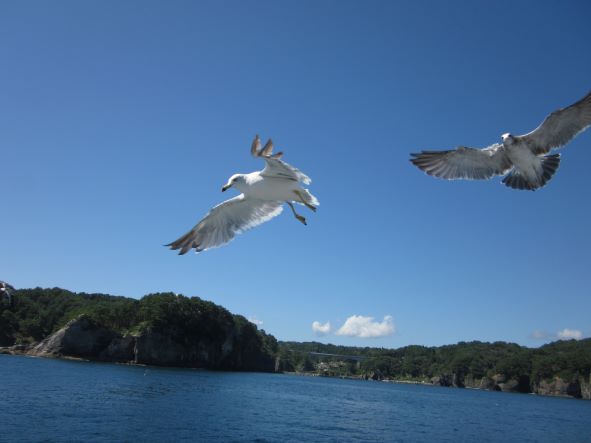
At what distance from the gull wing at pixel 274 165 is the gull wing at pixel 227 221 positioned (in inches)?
72.1

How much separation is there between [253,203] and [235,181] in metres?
1.23

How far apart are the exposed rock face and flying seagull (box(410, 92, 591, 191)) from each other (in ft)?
286

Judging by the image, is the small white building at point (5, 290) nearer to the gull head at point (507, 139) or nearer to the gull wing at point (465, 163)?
the gull wing at point (465, 163)

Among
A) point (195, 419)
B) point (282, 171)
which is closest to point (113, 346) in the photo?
point (195, 419)

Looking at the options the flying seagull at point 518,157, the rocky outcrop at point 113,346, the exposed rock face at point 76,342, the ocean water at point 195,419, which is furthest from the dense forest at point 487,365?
the flying seagull at point 518,157

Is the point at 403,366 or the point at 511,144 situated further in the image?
the point at 403,366

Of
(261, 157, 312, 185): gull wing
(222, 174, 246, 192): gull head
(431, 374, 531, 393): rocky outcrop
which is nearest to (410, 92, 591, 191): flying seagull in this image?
(261, 157, 312, 185): gull wing

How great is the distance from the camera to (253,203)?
10844 millimetres

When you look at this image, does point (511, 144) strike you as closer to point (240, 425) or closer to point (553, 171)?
point (553, 171)

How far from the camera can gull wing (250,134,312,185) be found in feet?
27.0

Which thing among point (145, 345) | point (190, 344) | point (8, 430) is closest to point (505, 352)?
point (190, 344)

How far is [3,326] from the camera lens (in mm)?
94125

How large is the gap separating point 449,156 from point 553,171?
2082mm

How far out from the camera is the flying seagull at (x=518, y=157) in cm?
1016
